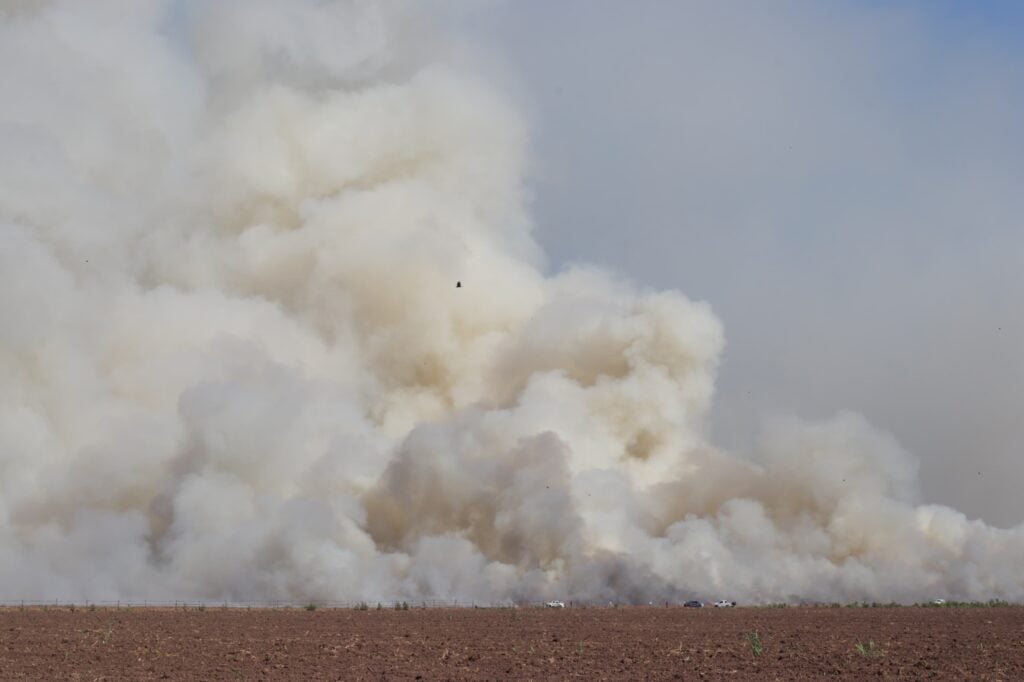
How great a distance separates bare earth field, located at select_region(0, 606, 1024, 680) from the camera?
157 feet

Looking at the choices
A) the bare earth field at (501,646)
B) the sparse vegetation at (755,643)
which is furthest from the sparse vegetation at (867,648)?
the sparse vegetation at (755,643)

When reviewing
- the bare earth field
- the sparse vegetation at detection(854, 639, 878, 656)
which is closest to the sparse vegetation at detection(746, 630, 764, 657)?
the bare earth field

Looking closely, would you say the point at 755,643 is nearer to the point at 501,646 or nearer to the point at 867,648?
the point at 867,648

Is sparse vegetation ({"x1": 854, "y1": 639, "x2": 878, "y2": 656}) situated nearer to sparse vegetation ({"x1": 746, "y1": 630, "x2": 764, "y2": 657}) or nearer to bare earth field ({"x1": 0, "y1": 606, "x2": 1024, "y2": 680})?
bare earth field ({"x1": 0, "y1": 606, "x2": 1024, "y2": 680})

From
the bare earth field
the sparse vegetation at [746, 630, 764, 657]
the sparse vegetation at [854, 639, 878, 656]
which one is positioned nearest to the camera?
the bare earth field

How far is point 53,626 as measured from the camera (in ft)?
236

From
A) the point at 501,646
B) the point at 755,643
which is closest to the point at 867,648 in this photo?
the point at 755,643

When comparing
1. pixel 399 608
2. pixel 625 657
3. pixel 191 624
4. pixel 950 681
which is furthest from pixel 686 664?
pixel 399 608

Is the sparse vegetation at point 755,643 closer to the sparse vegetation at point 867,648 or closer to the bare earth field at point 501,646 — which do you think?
the bare earth field at point 501,646

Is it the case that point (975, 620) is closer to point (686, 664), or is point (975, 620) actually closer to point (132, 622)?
point (686, 664)

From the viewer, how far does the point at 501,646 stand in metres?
59.8

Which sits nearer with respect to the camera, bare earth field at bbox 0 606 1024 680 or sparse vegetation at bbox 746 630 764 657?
bare earth field at bbox 0 606 1024 680

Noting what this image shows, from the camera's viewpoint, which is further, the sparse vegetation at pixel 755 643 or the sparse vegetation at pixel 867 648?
the sparse vegetation at pixel 755 643

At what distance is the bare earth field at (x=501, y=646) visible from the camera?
157 feet
